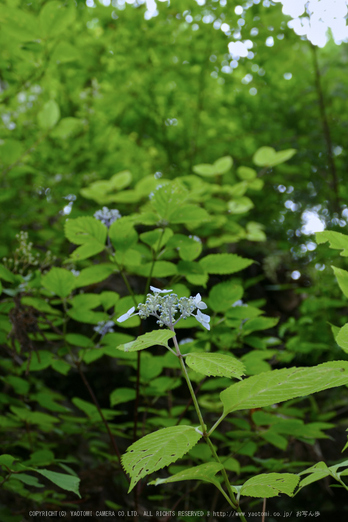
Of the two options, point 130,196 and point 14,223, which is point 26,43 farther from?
point 14,223

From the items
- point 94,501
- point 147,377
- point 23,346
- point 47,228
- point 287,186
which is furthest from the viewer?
point 287,186

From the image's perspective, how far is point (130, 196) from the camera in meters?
2.07

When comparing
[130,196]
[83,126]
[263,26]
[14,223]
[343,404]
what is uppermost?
[263,26]

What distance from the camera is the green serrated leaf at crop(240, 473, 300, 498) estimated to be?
79 centimetres

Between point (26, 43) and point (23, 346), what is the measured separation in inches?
57.3

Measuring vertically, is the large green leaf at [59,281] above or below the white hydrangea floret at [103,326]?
above

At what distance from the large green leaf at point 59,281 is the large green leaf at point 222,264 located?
511mm

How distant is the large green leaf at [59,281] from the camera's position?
130 cm

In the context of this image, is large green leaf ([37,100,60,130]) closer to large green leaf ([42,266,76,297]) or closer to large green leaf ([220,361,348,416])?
large green leaf ([42,266,76,297])

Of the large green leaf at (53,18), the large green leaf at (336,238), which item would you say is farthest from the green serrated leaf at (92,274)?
the large green leaf at (53,18)

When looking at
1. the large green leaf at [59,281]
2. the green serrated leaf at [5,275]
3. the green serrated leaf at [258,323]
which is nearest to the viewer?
the green serrated leaf at [5,275]

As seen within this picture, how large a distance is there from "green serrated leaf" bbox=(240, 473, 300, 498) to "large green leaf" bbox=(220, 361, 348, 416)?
210 mm

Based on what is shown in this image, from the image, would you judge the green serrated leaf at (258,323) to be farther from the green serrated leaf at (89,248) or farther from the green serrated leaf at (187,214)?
the green serrated leaf at (89,248)

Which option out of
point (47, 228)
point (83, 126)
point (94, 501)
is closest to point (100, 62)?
point (83, 126)
